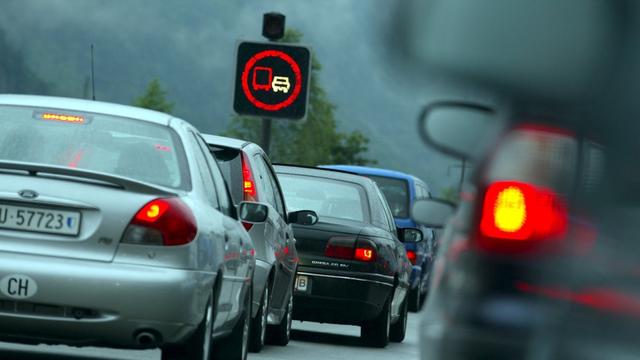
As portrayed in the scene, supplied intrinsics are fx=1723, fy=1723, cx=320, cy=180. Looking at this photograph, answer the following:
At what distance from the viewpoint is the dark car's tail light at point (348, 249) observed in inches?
553

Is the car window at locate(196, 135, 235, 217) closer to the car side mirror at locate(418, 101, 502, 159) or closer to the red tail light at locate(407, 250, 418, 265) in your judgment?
the car side mirror at locate(418, 101, 502, 159)

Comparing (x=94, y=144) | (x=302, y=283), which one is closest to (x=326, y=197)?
(x=302, y=283)

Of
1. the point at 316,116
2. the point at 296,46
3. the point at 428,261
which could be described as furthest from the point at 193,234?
the point at 316,116

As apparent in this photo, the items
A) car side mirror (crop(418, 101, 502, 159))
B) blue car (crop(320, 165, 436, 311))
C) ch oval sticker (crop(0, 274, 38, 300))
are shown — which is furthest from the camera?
blue car (crop(320, 165, 436, 311))

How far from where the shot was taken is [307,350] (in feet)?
42.6

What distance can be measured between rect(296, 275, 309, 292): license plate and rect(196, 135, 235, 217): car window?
4.74 metres

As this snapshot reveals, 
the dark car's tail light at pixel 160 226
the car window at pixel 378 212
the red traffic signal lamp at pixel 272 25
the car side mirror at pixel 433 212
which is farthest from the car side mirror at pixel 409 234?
the car side mirror at pixel 433 212

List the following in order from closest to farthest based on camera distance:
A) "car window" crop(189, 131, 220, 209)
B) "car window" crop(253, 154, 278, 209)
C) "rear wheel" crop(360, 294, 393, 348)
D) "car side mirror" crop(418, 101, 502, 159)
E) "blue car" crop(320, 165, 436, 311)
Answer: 1. "car side mirror" crop(418, 101, 502, 159)
2. "car window" crop(189, 131, 220, 209)
3. "car window" crop(253, 154, 278, 209)
4. "rear wheel" crop(360, 294, 393, 348)
5. "blue car" crop(320, 165, 436, 311)

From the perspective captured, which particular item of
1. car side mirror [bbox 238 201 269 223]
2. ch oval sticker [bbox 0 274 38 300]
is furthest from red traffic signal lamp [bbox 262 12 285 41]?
ch oval sticker [bbox 0 274 38 300]

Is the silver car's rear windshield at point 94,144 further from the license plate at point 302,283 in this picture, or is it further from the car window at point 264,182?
the license plate at point 302,283

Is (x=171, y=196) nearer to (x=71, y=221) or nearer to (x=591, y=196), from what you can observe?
(x=71, y=221)

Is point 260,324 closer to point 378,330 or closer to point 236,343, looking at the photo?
point 236,343

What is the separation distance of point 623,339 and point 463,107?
573 mm

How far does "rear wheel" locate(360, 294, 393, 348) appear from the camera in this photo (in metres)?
14.5
